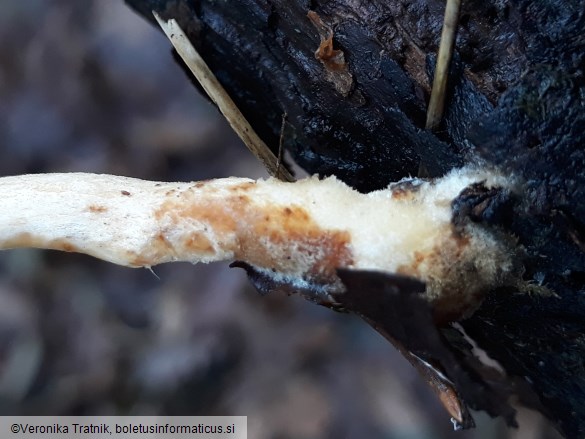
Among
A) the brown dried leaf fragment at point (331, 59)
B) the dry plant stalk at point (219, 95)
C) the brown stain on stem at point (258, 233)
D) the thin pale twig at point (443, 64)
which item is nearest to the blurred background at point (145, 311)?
the dry plant stalk at point (219, 95)

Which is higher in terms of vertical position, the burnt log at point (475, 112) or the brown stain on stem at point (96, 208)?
the burnt log at point (475, 112)

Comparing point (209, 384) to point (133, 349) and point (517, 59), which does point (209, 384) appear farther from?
point (517, 59)

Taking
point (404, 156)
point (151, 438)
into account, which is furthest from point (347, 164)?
point (151, 438)

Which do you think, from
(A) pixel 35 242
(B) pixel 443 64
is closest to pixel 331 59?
(B) pixel 443 64

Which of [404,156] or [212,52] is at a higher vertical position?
[404,156]

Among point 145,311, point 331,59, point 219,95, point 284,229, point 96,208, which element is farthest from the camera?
point 145,311

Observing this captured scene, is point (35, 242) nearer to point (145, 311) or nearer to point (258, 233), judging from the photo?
point (258, 233)

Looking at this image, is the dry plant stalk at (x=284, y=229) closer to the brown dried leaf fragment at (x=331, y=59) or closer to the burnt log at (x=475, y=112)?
the burnt log at (x=475, y=112)
